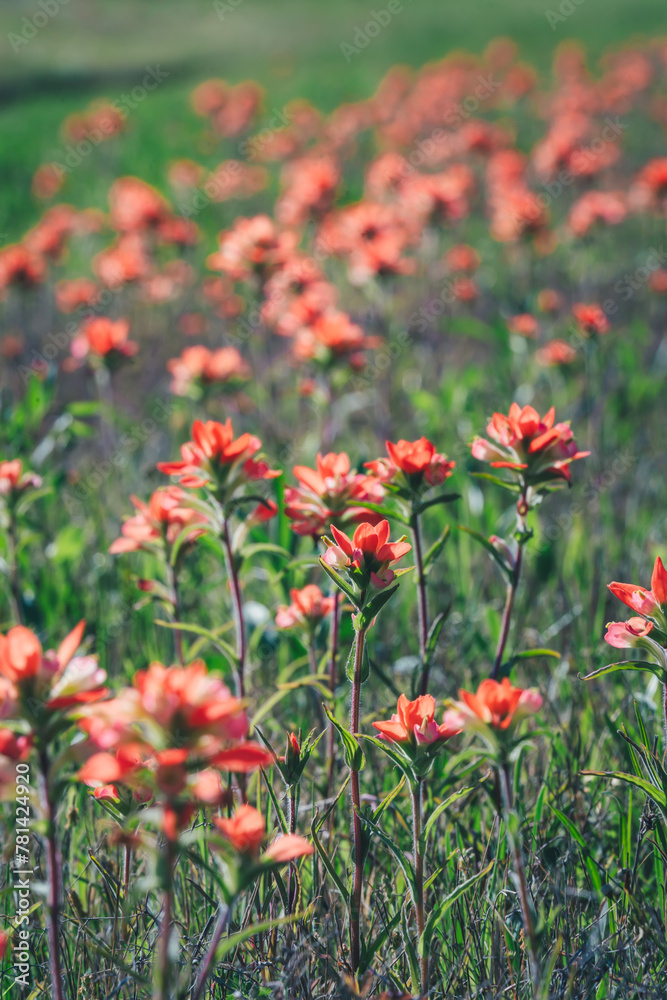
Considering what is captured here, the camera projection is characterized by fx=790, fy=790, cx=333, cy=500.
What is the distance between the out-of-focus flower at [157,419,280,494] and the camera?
56.3 inches

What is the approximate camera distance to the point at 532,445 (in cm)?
142

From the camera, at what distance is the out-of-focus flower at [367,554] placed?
1.22 metres

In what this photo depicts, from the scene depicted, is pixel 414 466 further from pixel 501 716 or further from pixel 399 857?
pixel 399 857

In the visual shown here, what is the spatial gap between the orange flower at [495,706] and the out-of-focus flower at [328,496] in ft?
1.77

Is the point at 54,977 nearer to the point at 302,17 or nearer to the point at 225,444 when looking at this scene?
the point at 225,444

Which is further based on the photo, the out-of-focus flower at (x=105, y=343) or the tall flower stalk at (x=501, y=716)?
the out-of-focus flower at (x=105, y=343)

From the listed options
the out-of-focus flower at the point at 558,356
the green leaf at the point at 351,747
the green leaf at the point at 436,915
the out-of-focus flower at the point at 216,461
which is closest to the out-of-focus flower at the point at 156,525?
the out-of-focus flower at the point at 216,461

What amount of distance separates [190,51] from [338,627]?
98.1ft

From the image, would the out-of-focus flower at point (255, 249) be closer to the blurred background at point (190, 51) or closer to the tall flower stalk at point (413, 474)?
the tall flower stalk at point (413, 474)

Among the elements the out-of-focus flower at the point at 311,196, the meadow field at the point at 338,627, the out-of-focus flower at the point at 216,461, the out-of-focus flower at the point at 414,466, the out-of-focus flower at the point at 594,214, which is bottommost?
the meadow field at the point at 338,627

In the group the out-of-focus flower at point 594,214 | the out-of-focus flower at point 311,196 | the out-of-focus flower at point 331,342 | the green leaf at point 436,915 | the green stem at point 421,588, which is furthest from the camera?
the out-of-focus flower at point 311,196

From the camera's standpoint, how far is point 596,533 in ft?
9.62

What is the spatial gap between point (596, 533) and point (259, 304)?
1868 mm

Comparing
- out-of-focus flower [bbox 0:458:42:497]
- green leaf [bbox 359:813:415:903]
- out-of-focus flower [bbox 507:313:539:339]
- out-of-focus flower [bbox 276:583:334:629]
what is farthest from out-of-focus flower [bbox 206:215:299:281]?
green leaf [bbox 359:813:415:903]
